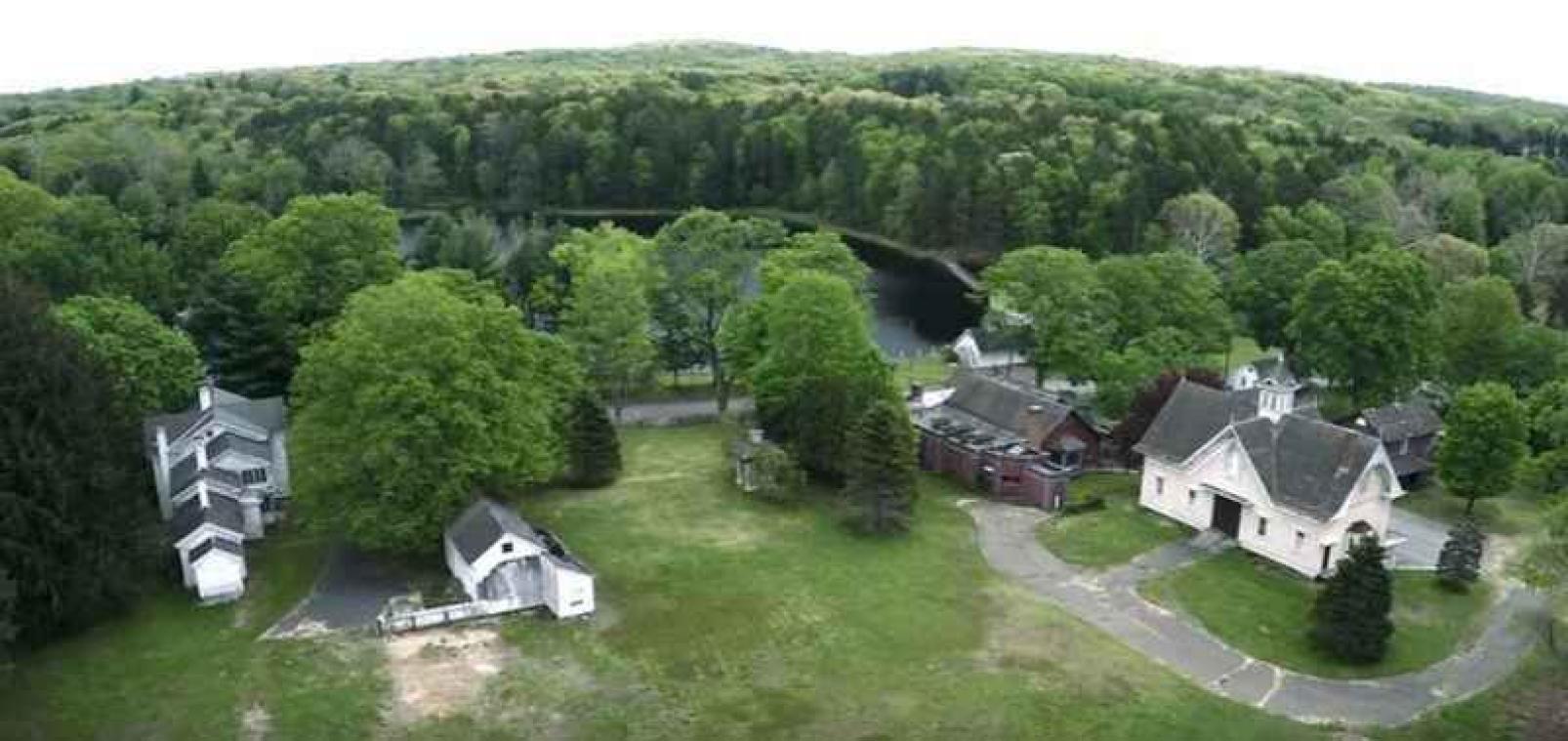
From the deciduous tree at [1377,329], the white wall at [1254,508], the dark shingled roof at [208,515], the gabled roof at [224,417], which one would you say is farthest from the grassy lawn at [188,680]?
the deciduous tree at [1377,329]

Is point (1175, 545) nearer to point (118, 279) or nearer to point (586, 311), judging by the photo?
point (586, 311)

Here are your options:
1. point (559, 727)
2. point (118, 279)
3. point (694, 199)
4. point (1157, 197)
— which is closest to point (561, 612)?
point (559, 727)

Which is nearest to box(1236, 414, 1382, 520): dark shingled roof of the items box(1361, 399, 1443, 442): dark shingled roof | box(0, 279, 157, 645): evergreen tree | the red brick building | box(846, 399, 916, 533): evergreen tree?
the red brick building

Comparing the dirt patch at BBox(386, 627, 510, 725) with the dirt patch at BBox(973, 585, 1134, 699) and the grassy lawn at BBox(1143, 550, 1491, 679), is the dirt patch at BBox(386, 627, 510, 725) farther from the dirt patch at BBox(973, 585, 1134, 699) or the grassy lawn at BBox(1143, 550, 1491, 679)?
the grassy lawn at BBox(1143, 550, 1491, 679)

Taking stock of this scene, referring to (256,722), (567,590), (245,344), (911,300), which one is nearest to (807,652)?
(567,590)

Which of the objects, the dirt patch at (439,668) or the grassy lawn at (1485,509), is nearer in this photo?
the dirt patch at (439,668)

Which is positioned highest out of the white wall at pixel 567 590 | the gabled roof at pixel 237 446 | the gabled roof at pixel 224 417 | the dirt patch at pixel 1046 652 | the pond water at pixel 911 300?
the gabled roof at pixel 224 417

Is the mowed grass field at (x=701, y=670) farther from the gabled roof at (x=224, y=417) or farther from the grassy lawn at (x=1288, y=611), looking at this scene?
the gabled roof at (x=224, y=417)

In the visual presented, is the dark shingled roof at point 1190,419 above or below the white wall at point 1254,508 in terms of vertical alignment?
above
